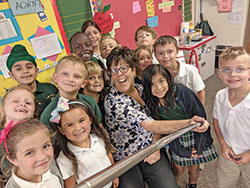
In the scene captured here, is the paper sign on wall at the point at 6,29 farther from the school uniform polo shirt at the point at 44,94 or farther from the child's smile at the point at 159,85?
the child's smile at the point at 159,85

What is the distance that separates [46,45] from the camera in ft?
6.46

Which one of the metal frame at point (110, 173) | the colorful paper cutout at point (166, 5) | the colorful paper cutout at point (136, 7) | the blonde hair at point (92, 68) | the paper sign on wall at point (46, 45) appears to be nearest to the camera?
the metal frame at point (110, 173)

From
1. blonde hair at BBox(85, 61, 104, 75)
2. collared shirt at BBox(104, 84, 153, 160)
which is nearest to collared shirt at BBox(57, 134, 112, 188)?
collared shirt at BBox(104, 84, 153, 160)

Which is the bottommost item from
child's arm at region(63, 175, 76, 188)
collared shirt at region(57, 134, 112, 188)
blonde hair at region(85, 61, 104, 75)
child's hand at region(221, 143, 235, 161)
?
child's hand at region(221, 143, 235, 161)

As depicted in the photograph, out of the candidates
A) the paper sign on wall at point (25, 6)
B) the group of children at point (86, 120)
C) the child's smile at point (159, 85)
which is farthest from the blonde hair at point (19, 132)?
the paper sign on wall at point (25, 6)

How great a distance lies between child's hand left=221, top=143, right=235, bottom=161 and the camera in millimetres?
1204

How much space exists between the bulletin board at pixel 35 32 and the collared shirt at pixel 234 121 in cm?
173

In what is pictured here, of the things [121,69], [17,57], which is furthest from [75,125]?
[17,57]

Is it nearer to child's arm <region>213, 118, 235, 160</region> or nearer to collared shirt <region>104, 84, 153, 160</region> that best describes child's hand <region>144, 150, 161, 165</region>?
collared shirt <region>104, 84, 153, 160</region>

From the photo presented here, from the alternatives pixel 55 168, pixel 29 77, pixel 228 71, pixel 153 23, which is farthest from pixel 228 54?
pixel 153 23

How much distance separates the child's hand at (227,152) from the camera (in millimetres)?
1204

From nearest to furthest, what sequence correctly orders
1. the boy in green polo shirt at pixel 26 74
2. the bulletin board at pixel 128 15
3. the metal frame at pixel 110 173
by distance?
the metal frame at pixel 110 173 < the boy in green polo shirt at pixel 26 74 < the bulletin board at pixel 128 15

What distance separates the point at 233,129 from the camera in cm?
117

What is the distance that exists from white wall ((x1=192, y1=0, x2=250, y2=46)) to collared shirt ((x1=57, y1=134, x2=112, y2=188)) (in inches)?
145
